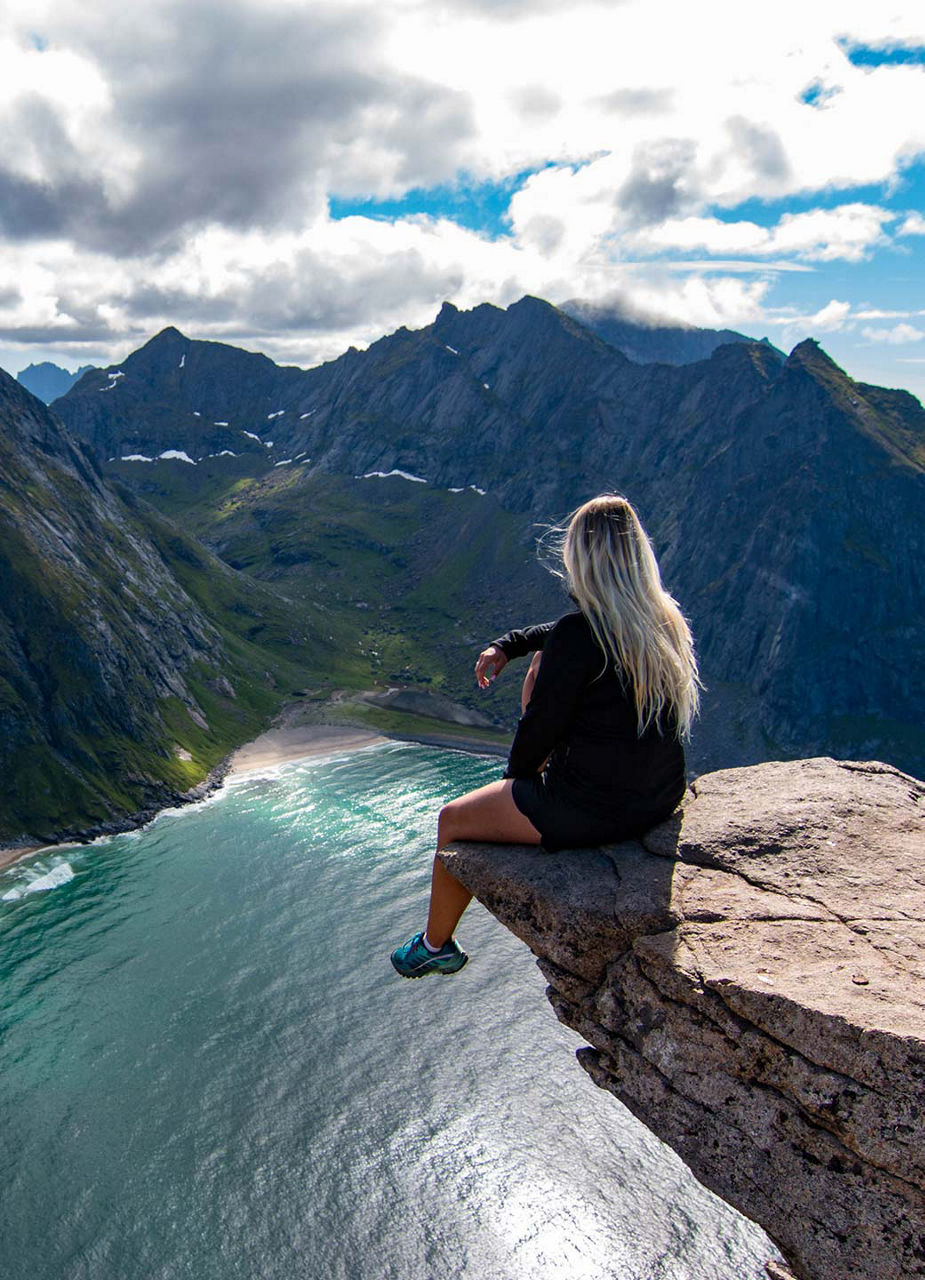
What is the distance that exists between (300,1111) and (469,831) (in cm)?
7474

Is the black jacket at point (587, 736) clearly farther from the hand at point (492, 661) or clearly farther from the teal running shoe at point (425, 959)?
the teal running shoe at point (425, 959)

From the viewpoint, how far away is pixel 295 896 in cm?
11300

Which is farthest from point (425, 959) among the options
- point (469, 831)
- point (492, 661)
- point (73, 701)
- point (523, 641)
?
point (73, 701)

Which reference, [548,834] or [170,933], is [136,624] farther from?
[548,834]

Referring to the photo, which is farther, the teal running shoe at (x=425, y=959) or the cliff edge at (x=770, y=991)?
the teal running shoe at (x=425, y=959)

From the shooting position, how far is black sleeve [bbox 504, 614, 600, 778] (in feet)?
34.5

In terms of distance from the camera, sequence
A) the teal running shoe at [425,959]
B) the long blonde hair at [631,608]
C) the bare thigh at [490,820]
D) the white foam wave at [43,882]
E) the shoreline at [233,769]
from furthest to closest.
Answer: the shoreline at [233,769] < the white foam wave at [43,882] < the teal running shoe at [425,959] < the bare thigh at [490,820] < the long blonde hair at [631,608]

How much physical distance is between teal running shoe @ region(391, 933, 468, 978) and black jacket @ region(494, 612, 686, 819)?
321cm

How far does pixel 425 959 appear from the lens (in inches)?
482

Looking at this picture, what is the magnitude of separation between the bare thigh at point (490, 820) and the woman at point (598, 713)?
17mm

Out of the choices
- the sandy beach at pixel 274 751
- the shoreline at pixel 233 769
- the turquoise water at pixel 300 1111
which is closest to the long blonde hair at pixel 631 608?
the turquoise water at pixel 300 1111

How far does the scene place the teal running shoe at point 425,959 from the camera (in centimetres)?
1223

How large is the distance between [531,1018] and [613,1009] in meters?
86.4

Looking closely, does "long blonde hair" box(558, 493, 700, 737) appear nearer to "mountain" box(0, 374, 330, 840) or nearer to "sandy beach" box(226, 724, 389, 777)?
"mountain" box(0, 374, 330, 840)
